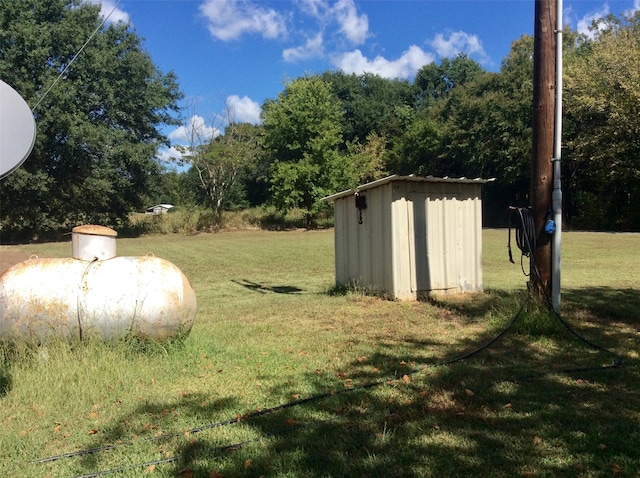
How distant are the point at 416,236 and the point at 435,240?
38 centimetres

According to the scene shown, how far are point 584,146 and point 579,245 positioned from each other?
41.6ft

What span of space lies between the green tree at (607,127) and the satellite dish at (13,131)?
97.3 ft

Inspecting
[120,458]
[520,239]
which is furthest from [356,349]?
[120,458]

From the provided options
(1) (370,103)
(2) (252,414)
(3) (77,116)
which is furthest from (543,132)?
(1) (370,103)

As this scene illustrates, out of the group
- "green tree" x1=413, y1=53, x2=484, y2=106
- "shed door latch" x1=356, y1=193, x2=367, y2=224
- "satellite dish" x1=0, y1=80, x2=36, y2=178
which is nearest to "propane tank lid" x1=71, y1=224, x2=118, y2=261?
A: "satellite dish" x1=0, y1=80, x2=36, y2=178

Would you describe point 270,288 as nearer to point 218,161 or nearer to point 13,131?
point 13,131

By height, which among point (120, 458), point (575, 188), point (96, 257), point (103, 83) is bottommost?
point (120, 458)

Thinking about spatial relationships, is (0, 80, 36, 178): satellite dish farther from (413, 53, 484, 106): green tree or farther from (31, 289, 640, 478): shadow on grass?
(413, 53, 484, 106): green tree

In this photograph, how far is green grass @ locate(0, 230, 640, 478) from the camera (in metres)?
2.78

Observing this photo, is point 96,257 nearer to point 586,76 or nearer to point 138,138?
point 586,76

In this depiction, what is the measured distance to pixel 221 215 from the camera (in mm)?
38250

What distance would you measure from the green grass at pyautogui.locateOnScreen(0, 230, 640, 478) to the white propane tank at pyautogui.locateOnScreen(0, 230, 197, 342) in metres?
0.17

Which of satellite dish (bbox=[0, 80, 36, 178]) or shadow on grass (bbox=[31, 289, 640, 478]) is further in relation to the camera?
satellite dish (bbox=[0, 80, 36, 178])

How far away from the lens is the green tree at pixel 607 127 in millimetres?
26953
